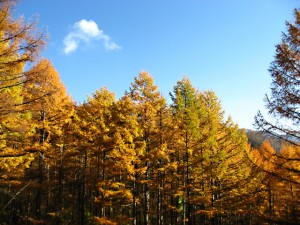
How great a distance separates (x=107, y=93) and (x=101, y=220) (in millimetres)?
10643

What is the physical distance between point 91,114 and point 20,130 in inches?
413

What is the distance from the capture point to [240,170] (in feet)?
85.3

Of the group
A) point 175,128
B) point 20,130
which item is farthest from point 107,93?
point 20,130

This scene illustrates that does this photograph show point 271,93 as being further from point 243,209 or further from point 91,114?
point 243,209

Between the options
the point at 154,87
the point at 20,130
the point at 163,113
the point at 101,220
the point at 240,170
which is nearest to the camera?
the point at 20,130

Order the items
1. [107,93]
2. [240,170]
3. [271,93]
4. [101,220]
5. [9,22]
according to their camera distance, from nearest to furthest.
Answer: [9,22] → [271,93] → [101,220] → [107,93] → [240,170]

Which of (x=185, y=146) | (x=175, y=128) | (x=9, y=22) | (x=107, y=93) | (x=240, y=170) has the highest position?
(x=107, y=93)

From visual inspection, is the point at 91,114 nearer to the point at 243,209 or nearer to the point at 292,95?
the point at 292,95

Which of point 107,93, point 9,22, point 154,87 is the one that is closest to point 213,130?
point 154,87

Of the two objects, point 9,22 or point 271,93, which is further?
point 271,93

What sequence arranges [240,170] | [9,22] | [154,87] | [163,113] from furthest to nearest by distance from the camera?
[240,170] < [163,113] < [154,87] < [9,22]

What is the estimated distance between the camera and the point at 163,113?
21.4 m

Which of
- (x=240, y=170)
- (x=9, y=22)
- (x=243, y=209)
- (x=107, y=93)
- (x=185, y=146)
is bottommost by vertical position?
(x=243, y=209)

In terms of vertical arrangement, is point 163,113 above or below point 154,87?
below
